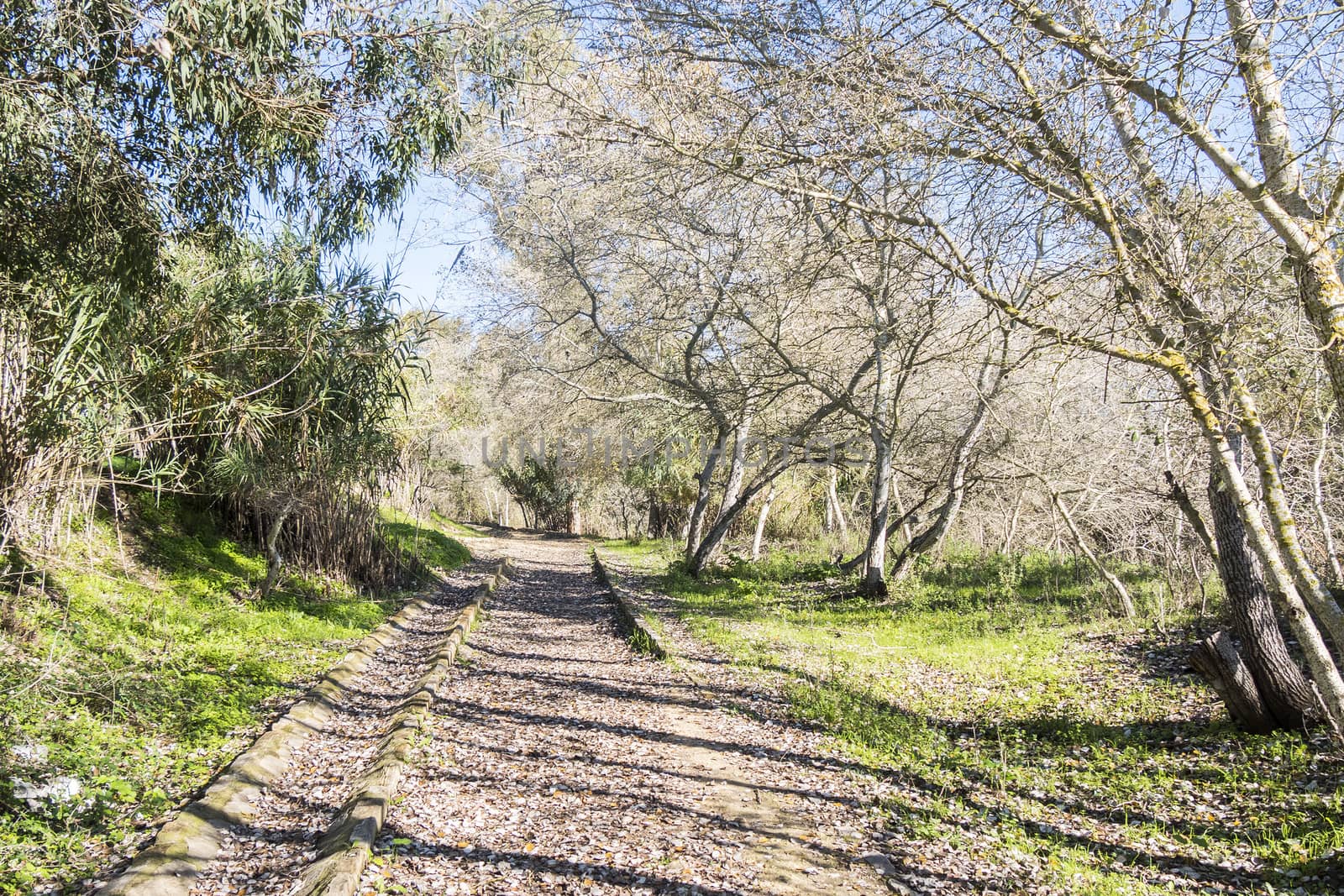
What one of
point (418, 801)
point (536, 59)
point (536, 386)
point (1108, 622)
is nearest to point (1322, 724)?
point (1108, 622)

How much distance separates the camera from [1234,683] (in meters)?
5.48

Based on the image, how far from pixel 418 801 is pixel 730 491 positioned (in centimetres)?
1303

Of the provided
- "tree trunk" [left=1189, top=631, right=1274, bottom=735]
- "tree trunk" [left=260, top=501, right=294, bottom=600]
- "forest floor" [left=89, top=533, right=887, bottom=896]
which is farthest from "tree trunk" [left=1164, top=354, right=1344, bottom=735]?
"tree trunk" [left=260, top=501, right=294, bottom=600]

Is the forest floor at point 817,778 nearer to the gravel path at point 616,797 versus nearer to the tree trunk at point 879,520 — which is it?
the gravel path at point 616,797

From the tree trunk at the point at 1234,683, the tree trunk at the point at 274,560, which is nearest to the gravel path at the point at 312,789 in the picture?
the tree trunk at the point at 274,560

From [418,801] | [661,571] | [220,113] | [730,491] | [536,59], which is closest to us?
[418,801]

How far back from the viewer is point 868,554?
41.5ft

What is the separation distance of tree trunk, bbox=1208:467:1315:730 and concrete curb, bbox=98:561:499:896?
19.7ft

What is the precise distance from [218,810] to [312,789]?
2.05 ft

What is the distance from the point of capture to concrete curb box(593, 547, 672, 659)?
29.0ft

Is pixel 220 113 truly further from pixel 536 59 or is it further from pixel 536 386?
pixel 536 386

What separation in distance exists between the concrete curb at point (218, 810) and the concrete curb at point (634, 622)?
130 inches

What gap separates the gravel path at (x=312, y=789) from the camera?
360cm

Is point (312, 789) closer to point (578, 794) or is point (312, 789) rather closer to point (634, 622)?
point (578, 794)
